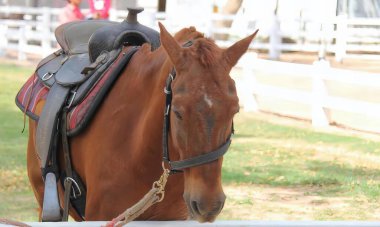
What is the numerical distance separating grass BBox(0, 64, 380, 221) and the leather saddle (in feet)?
10.2

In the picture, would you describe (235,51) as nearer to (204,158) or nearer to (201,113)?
(201,113)

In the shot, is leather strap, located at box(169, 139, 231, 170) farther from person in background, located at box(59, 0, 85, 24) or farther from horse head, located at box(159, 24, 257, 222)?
person in background, located at box(59, 0, 85, 24)

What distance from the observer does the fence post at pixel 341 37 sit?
25.6m

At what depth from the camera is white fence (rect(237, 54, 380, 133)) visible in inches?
536

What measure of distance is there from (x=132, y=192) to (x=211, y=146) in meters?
0.78

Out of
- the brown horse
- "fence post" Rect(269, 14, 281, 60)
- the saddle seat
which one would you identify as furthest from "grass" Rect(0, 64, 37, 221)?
"fence post" Rect(269, 14, 281, 60)

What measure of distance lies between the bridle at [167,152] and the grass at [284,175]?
4332mm

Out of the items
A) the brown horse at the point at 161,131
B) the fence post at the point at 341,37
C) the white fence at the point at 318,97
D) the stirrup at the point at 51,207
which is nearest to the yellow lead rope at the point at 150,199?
the brown horse at the point at 161,131

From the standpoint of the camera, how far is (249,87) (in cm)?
1577

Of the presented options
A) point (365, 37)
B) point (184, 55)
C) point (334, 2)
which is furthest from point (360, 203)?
point (334, 2)

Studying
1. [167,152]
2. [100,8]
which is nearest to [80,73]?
[167,152]

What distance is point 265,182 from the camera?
9.57 meters

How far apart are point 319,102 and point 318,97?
89 mm

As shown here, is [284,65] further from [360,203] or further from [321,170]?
[360,203]
